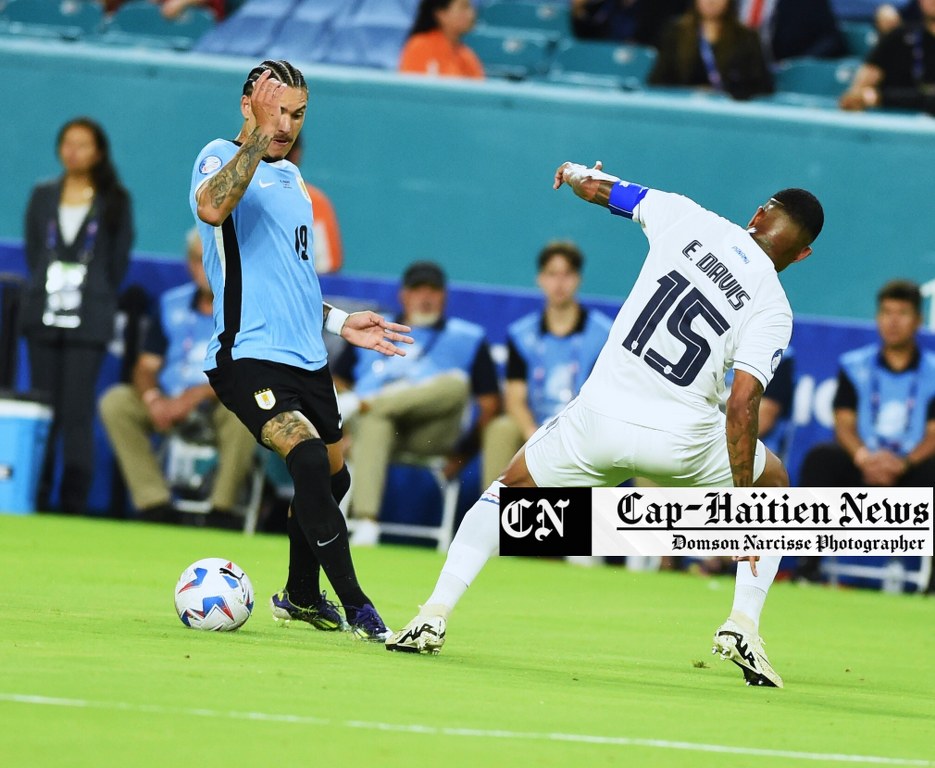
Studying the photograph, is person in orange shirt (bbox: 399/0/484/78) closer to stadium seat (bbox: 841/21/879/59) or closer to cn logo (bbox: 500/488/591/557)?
stadium seat (bbox: 841/21/879/59)

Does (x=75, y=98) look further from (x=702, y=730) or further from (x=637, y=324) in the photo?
(x=702, y=730)

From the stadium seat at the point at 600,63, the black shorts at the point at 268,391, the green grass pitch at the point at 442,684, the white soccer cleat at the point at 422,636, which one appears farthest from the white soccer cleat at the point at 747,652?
the stadium seat at the point at 600,63

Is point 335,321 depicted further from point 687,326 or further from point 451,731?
point 451,731

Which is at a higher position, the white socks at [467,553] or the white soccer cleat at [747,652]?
the white socks at [467,553]

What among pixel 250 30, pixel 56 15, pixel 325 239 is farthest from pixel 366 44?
pixel 56 15

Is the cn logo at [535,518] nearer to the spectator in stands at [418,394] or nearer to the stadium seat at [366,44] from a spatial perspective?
the spectator in stands at [418,394]

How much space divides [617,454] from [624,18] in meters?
11.0

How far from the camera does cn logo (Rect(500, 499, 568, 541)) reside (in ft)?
21.8

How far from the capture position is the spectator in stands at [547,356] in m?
14.1

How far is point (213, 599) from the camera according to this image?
25.4 feet

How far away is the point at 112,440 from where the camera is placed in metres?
14.6

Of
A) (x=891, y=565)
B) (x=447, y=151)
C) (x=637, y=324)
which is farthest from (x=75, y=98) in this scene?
(x=637, y=324)

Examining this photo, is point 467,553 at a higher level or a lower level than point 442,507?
higher

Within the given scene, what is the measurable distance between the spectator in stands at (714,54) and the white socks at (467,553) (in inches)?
368
